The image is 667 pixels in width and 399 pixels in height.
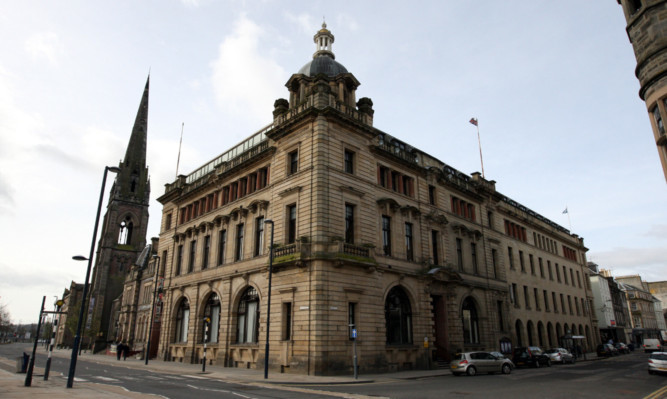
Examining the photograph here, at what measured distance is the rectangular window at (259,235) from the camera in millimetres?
32938

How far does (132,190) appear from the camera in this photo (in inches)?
3939

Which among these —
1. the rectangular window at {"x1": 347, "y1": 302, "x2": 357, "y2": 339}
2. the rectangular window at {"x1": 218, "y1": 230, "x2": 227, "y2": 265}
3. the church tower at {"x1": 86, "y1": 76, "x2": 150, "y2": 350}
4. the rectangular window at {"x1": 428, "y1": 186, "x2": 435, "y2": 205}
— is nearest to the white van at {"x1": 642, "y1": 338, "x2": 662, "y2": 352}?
the rectangular window at {"x1": 428, "y1": 186, "x2": 435, "y2": 205}

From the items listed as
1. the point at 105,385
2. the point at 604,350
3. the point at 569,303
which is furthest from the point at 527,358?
the point at 105,385

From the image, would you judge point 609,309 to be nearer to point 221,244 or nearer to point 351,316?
point 351,316

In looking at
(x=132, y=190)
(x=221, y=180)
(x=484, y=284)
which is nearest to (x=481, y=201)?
(x=484, y=284)

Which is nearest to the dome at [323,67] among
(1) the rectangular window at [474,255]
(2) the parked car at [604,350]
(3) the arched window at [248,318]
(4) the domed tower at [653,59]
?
(3) the arched window at [248,318]

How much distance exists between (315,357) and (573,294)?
54043 millimetres

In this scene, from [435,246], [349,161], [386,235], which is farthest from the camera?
[435,246]

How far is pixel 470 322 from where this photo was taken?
3900 centimetres

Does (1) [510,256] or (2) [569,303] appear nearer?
(1) [510,256]

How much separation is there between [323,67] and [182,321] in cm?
2815

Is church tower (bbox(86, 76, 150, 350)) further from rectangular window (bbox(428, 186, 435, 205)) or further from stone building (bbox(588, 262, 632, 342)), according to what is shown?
stone building (bbox(588, 262, 632, 342))

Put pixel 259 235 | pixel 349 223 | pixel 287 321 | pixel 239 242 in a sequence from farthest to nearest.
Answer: pixel 239 242, pixel 259 235, pixel 349 223, pixel 287 321

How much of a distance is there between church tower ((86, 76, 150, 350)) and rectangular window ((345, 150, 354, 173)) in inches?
2534
